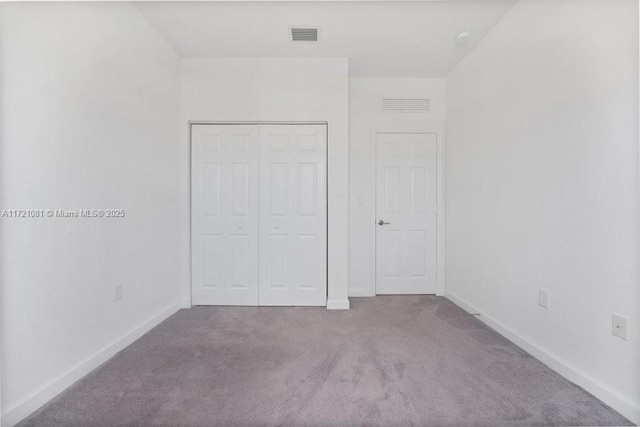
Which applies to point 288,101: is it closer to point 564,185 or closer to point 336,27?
point 336,27

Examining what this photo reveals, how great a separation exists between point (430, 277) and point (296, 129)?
7.91 ft

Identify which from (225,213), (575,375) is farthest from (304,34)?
(575,375)

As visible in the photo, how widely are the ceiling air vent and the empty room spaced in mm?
35

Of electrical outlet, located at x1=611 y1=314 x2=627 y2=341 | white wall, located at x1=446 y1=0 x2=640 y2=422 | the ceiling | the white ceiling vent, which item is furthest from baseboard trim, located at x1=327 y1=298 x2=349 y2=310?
the ceiling

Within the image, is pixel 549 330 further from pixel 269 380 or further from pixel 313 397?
pixel 269 380

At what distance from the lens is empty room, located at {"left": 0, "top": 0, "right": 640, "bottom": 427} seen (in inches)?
53.5

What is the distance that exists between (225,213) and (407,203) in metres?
2.17

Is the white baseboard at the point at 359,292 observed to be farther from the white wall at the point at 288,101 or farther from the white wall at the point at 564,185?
the white wall at the point at 564,185

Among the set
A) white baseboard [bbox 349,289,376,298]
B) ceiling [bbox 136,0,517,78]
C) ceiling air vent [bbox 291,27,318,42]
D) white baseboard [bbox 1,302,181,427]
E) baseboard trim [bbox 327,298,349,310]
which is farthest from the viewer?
white baseboard [bbox 349,289,376,298]

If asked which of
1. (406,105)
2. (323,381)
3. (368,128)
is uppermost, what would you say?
(406,105)

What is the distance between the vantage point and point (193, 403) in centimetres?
140

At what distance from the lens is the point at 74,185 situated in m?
1.61

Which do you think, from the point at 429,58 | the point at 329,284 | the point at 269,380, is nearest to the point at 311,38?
the point at 429,58

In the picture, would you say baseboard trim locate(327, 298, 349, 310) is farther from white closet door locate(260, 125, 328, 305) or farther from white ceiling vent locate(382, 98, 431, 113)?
white ceiling vent locate(382, 98, 431, 113)
